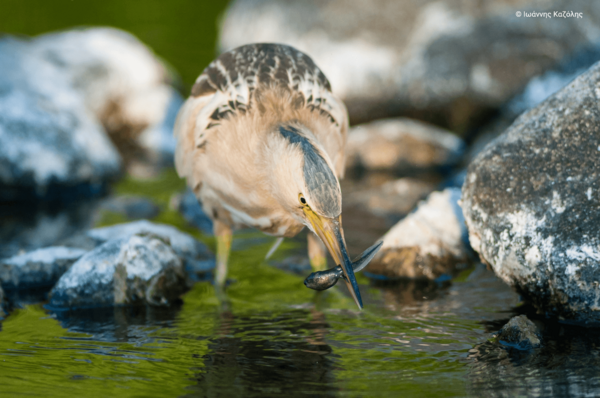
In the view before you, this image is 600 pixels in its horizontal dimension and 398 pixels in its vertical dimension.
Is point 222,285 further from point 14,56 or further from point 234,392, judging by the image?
point 14,56

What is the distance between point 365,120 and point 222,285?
6.48 m

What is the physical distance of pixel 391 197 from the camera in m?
8.77

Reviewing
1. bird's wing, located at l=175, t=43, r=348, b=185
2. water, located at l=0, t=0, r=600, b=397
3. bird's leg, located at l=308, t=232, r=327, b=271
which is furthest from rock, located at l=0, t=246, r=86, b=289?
bird's leg, located at l=308, t=232, r=327, b=271

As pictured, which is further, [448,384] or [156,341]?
[156,341]

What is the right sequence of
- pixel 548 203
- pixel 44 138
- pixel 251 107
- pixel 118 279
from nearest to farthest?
pixel 548 203 < pixel 251 107 < pixel 118 279 < pixel 44 138

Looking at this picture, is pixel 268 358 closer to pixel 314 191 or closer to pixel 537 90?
pixel 314 191

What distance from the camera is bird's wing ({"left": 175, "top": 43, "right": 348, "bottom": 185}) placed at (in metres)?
5.58

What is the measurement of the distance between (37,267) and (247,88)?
101 inches

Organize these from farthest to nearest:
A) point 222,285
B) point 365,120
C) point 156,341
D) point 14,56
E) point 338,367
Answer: point 365,120 < point 14,56 < point 222,285 < point 156,341 < point 338,367

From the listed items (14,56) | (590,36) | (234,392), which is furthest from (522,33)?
(234,392)

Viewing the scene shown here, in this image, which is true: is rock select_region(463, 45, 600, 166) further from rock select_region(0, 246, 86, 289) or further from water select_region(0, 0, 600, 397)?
rock select_region(0, 246, 86, 289)

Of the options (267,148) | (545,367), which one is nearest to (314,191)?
(267,148)

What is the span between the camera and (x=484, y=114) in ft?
35.1

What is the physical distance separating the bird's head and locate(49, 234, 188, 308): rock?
163 cm
